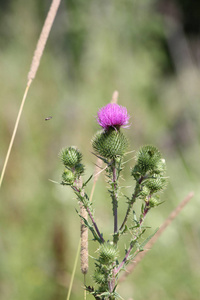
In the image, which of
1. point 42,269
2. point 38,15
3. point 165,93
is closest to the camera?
point 42,269

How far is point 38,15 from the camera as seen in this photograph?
10.5 metres

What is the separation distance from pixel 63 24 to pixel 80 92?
2.30m

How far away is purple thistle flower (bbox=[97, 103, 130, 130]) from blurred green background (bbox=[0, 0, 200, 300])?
1.62 feet

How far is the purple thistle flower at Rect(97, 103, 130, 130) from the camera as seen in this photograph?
149 centimetres

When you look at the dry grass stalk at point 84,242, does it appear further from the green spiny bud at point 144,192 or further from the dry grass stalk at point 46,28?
the dry grass stalk at point 46,28

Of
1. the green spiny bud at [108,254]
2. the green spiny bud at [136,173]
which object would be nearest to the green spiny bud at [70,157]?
the green spiny bud at [136,173]

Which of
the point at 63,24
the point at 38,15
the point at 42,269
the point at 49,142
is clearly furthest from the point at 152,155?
the point at 38,15

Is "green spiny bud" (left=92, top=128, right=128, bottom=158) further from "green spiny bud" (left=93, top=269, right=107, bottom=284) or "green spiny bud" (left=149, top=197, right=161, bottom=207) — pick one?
"green spiny bud" (left=93, top=269, right=107, bottom=284)

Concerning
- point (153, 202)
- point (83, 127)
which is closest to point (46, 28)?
point (153, 202)

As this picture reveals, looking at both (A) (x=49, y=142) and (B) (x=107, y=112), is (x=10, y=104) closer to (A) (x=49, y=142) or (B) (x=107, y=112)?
(A) (x=49, y=142)

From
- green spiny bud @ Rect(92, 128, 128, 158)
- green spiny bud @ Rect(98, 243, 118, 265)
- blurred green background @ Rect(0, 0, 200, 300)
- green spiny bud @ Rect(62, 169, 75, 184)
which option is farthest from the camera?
blurred green background @ Rect(0, 0, 200, 300)

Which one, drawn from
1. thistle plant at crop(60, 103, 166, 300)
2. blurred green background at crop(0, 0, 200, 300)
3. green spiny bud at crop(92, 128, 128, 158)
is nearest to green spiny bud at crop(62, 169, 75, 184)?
thistle plant at crop(60, 103, 166, 300)

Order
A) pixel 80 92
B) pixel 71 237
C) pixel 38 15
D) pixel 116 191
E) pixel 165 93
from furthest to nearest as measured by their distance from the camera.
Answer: pixel 38 15, pixel 165 93, pixel 80 92, pixel 71 237, pixel 116 191

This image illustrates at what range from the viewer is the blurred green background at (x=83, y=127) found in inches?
145
